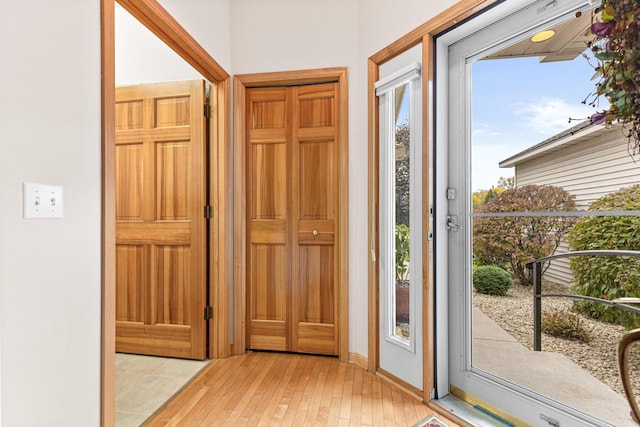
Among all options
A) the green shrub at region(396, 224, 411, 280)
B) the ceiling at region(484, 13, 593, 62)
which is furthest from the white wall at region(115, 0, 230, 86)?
the ceiling at region(484, 13, 593, 62)

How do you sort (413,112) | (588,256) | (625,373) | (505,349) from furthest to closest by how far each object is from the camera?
(413,112) < (505,349) < (588,256) < (625,373)

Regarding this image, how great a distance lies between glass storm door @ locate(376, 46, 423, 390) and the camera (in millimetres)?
1980

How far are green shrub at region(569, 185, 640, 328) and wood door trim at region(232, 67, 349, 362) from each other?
1.37 meters

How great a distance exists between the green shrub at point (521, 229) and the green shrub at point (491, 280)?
33mm

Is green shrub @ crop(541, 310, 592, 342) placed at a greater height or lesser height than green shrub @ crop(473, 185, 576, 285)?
lesser

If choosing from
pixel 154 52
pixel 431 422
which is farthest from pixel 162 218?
pixel 431 422

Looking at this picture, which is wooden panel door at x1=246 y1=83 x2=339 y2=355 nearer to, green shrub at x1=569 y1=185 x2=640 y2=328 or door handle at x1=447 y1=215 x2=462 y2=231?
door handle at x1=447 y1=215 x2=462 y2=231

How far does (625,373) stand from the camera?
71 cm

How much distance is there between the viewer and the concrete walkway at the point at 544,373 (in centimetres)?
137

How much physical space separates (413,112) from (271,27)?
1351mm

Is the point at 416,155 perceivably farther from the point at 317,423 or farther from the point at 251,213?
the point at 317,423
